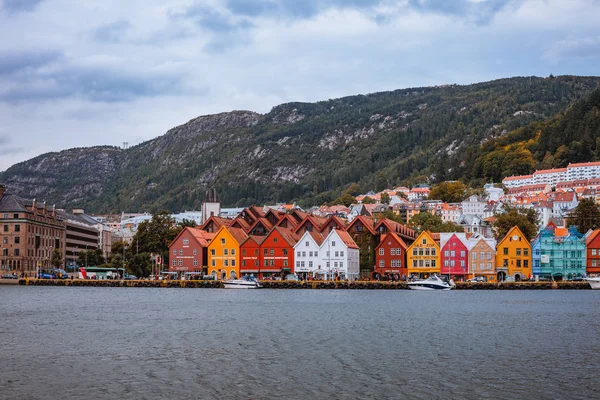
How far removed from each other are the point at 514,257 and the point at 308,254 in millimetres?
32195

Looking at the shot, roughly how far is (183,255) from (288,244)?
17648mm

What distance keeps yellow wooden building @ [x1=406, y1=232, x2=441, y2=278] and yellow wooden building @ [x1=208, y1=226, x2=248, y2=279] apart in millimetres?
27199

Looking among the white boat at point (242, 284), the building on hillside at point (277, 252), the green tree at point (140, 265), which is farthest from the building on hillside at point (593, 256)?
the green tree at point (140, 265)

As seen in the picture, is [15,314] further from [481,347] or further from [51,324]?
[481,347]

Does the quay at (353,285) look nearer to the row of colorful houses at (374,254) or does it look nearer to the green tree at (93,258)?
the row of colorful houses at (374,254)

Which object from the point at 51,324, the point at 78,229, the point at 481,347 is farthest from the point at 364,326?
the point at 78,229

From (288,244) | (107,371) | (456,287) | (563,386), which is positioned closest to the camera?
(563,386)

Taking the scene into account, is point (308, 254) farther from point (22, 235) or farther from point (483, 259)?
point (22, 235)

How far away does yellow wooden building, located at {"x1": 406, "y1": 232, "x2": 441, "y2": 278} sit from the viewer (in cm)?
12342

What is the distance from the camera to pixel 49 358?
124 ft

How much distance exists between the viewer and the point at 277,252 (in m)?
124

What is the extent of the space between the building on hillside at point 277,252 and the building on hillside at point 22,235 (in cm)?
4616

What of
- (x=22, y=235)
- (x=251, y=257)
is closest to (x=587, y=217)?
(x=251, y=257)

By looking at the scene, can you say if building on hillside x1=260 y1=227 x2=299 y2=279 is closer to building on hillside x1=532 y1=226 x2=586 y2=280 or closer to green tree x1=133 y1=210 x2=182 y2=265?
green tree x1=133 y1=210 x2=182 y2=265
